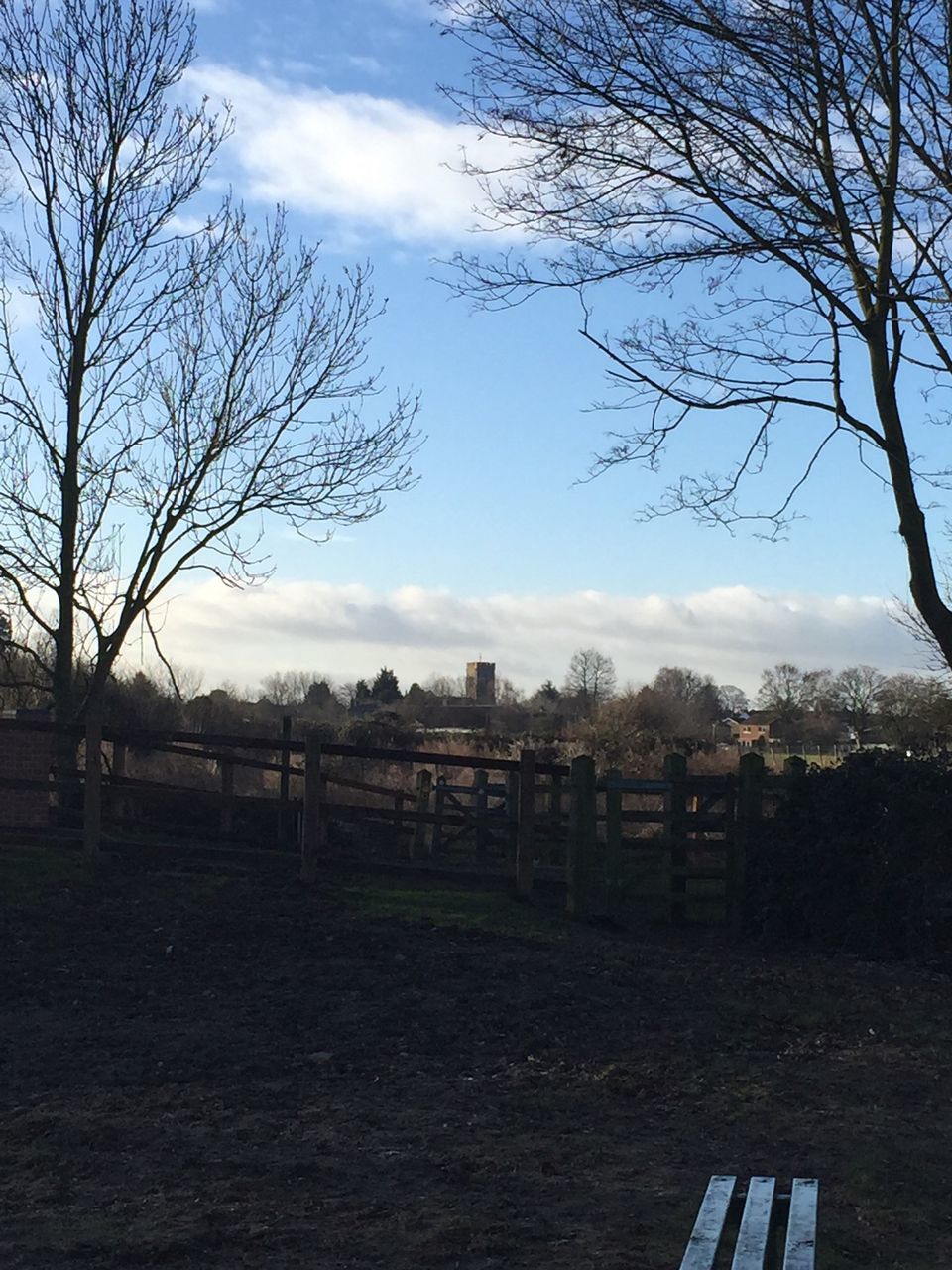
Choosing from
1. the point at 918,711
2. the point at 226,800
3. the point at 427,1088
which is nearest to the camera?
the point at 427,1088

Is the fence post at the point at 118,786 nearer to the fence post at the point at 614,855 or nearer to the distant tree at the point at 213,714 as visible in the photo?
the fence post at the point at 614,855

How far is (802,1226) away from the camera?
4707 millimetres

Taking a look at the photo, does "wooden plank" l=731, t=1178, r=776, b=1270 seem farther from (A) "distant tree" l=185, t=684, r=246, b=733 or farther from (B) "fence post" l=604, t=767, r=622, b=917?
(A) "distant tree" l=185, t=684, r=246, b=733

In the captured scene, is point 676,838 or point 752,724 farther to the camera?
point 752,724

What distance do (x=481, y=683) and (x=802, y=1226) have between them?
3560 inches

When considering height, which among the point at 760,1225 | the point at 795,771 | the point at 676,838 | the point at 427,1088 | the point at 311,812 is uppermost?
the point at 795,771

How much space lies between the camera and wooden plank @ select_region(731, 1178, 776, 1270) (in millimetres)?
4371

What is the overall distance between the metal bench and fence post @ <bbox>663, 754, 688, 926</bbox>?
25.5 ft

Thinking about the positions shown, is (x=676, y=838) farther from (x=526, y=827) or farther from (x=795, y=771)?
(x=526, y=827)

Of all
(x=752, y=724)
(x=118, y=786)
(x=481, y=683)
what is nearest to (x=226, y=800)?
(x=118, y=786)

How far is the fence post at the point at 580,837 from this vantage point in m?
12.9

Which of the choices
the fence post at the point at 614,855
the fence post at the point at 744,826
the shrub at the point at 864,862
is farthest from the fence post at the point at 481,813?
the shrub at the point at 864,862

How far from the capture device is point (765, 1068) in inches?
291

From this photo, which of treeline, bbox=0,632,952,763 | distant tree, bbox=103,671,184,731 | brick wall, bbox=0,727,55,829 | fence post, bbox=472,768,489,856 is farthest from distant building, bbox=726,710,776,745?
brick wall, bbox=0,727,55,829
